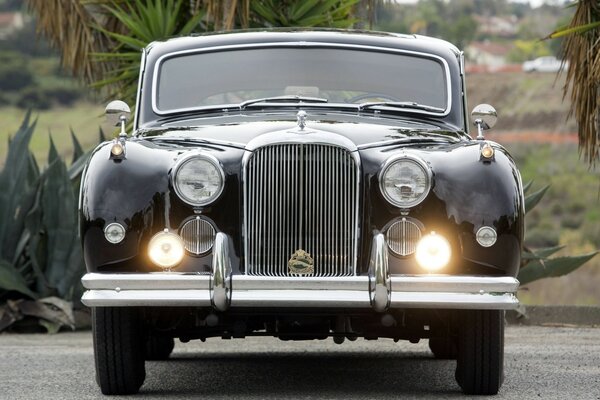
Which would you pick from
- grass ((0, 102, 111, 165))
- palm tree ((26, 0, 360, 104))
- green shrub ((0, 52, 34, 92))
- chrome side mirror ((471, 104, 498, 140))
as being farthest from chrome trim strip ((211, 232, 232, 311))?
green shrub ((0, 52, 34, 92))

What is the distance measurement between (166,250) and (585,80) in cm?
437

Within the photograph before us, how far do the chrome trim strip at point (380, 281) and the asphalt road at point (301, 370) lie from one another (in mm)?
700

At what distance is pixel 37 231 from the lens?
32.3 feet

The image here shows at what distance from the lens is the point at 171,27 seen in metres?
11.2

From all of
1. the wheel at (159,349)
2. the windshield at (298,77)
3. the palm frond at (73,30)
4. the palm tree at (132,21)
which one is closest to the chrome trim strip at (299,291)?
the windshield at (298,77)

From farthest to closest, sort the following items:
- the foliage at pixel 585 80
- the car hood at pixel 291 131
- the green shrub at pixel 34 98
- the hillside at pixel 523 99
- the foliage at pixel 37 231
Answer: the green shrub at pixel 34 98 < the hillside at pixel 523 99 < the foliage at pixel 37 231 < the foliage at pixel 585 80 < the car hood at pixel 291 131

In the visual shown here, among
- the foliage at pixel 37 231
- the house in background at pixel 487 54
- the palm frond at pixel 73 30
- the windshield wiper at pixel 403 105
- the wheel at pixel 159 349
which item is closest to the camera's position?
the windshield wiper at pixel 403 105

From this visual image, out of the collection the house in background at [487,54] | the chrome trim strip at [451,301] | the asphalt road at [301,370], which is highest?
the house in background at [487,54]

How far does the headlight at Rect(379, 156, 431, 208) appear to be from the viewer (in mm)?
5742

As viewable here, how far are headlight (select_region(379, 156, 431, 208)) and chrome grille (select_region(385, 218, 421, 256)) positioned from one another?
0.08 metres

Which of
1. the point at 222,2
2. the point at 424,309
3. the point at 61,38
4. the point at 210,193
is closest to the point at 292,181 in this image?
the point at 210,193

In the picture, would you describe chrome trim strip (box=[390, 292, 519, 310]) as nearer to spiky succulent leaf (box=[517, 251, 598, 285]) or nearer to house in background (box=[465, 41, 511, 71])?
spiky succulent leaf (box=[517, 251, 598, 285])

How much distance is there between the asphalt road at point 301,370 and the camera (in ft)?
20.6

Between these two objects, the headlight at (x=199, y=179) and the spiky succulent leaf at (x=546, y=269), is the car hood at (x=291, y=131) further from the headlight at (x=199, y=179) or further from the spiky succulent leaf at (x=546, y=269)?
the spiky succulent leaf at (x=546, y=269)
